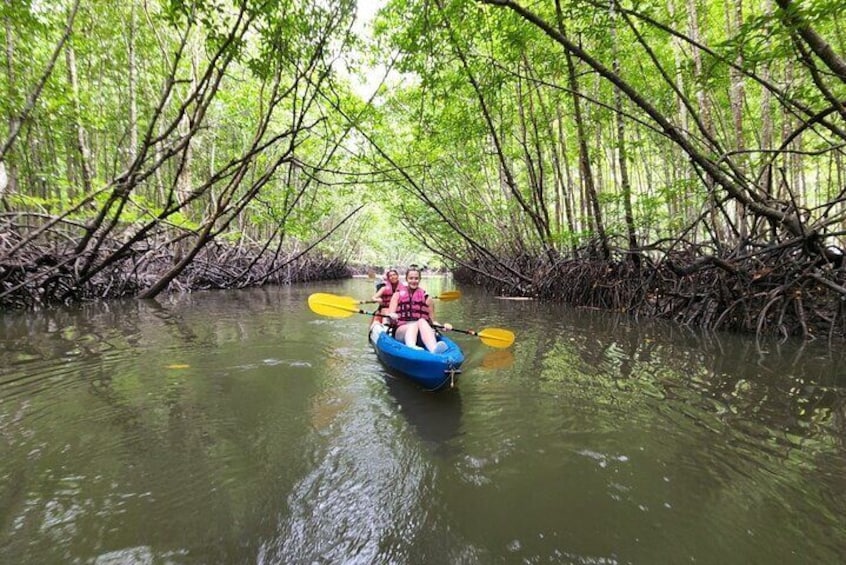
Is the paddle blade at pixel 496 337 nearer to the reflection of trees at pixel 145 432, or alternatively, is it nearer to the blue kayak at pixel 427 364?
the blue kayak at pixel 427 364

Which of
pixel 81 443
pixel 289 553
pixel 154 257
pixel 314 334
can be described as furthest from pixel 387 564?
pixel 154 257

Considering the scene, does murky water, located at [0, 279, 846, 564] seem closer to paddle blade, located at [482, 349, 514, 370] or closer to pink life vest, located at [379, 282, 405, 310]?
paddle blade, located at [482, 349, 514, 370]

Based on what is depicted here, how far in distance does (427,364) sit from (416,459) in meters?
1.08

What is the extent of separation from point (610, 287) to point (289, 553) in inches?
328

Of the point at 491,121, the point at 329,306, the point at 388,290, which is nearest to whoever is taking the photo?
the point at 329,306

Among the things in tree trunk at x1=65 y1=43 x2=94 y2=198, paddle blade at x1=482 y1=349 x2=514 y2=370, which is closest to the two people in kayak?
paddle blade at x1=482 y1=349 x2=514 y2=370

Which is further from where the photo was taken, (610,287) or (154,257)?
(154,257)

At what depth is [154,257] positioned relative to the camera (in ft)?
34.4

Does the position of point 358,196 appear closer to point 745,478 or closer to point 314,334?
point 314,334

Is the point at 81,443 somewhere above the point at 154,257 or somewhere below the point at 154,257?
below

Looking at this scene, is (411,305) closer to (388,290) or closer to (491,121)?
(388,290)

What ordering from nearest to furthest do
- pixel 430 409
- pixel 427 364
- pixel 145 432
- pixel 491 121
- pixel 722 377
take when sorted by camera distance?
pixel 145 432, pixel 430 409, pixel 427 364, pixel 722 377, pixel 491 121

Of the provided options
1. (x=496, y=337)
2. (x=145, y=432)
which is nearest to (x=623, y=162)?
(x=496, y=337)

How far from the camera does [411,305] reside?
15.6ft
